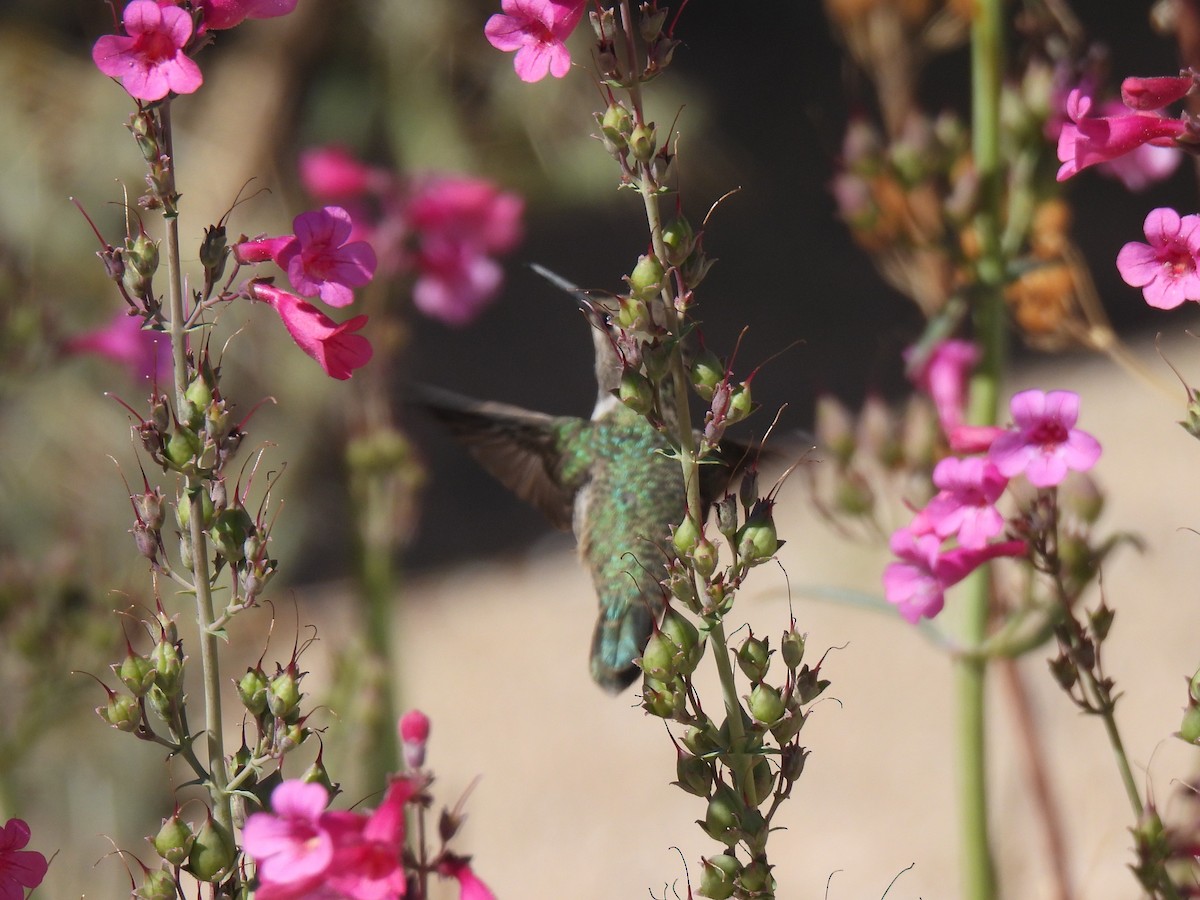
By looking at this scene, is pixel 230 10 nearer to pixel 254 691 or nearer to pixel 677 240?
pixel 677 240

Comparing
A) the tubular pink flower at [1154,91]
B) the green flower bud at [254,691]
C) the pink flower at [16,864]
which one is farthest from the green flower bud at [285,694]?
the tubular pink flower at [1154,91]

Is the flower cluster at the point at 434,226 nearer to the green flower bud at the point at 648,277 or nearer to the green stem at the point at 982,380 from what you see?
the green stem at the point at 982,380

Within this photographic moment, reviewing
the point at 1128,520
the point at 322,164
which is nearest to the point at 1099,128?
the point at 322,164

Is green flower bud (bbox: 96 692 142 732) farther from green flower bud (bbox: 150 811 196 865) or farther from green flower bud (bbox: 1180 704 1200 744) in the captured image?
green flower bud (bbox: 1180 704 1200 744)

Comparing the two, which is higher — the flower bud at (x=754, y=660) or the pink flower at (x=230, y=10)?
the pink flower at (x=230, y=10)

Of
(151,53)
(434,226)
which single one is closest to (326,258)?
(151,53)

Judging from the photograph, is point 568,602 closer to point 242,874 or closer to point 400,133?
point 400,133
